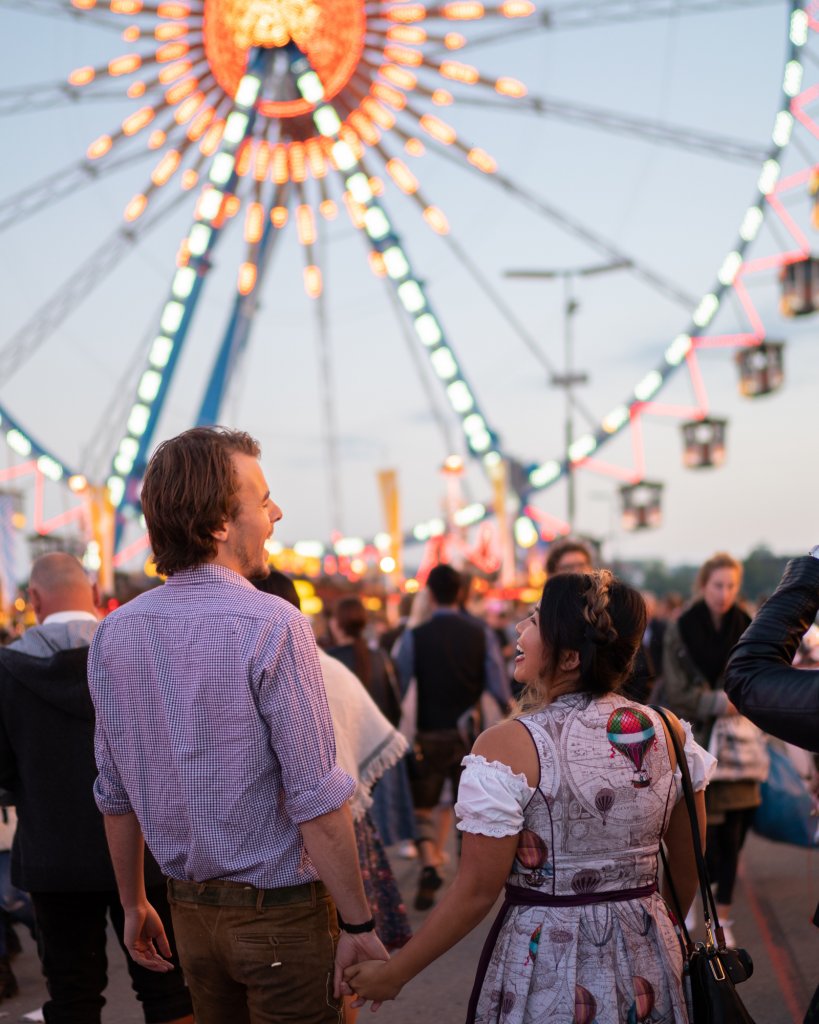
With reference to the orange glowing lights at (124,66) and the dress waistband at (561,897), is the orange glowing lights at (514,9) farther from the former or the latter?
the dress waistband at (561,897)

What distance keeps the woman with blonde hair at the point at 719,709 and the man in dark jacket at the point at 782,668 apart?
3.25m

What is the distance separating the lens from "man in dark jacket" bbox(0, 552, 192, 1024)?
325 cm

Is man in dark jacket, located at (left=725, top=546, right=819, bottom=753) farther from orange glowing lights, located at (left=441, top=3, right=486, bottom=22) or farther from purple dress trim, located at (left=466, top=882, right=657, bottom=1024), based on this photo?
orange glowing lights, located at (left=441, top=3, right=486, bottom=22)

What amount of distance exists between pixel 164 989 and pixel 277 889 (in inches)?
43.0

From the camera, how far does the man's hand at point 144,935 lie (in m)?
2.69

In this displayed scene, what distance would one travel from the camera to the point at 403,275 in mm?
19812

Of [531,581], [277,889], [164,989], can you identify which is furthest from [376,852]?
[531,581]

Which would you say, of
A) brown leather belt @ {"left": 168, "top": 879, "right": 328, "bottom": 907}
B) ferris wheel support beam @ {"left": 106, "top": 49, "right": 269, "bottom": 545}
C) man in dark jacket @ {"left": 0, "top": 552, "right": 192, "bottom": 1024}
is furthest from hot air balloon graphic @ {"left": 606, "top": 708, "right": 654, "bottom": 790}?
ferris wheel support beam @ {"left": 106, "top": 49, "right": 269, "bottom": 545}

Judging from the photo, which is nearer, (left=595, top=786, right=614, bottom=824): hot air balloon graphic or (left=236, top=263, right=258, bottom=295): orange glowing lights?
(left=595, top=786, right=614, bottom=824): hot air balloon graphic

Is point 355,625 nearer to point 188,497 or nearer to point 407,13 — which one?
point 188,497

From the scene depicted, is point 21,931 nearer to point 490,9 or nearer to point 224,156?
point 224,156

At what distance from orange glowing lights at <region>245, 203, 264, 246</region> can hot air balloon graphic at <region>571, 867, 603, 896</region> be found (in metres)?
18.5

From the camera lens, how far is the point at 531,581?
2655 centimetres

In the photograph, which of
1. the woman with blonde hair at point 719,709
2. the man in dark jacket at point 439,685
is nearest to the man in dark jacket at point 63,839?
the woman with blonde hair at point 719,709
